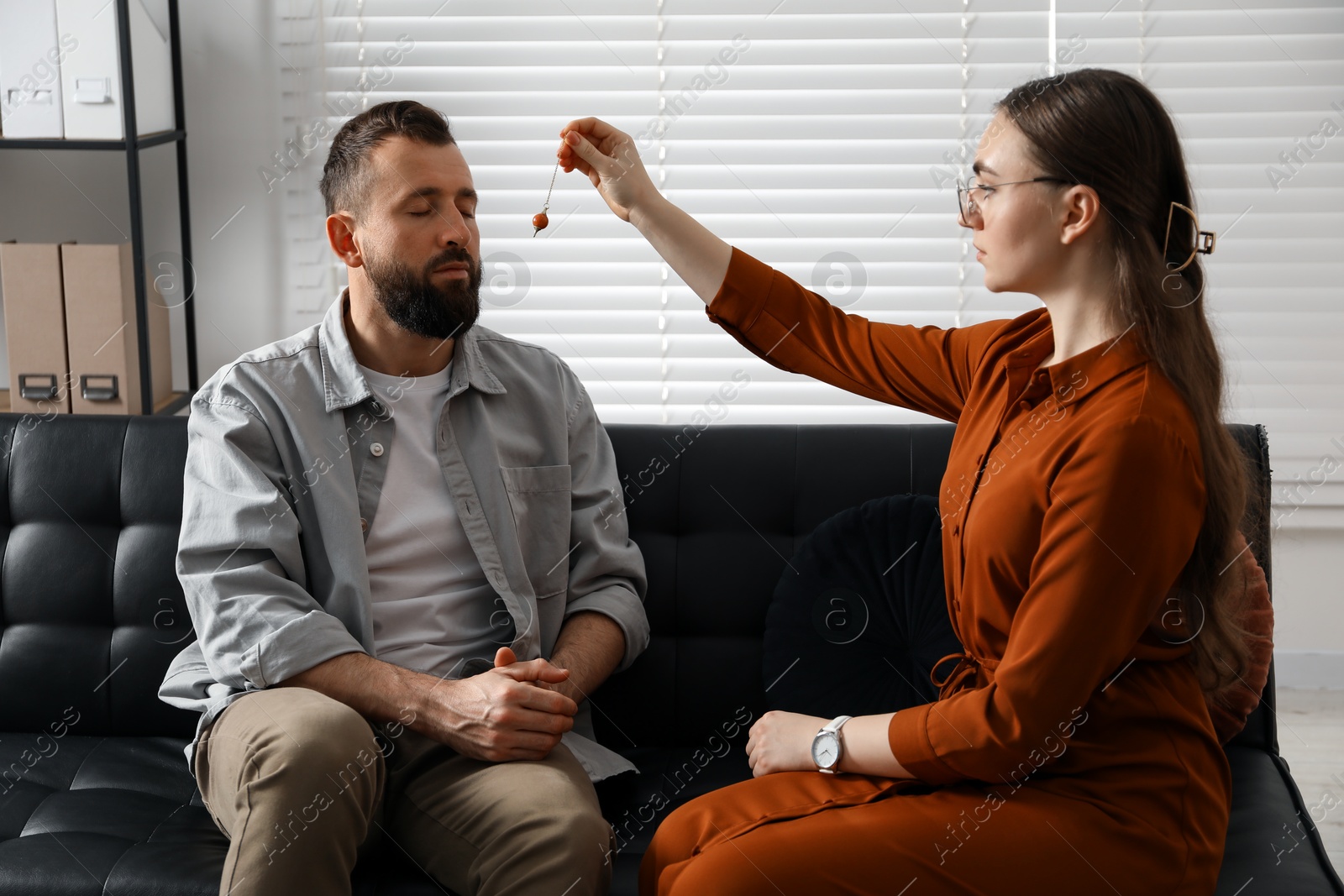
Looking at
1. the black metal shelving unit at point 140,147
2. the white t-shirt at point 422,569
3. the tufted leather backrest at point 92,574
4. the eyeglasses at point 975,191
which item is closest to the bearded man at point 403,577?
the white t-shirt at point 422,569

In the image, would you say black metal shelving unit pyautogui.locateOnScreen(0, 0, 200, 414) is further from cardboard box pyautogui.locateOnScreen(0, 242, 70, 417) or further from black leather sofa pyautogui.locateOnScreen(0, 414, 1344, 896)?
black leather sofa pyautogui.locateOnScreen(0, 414, 1344, 896)

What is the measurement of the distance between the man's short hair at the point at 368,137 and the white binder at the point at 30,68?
84cm

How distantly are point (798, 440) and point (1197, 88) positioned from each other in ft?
4.31

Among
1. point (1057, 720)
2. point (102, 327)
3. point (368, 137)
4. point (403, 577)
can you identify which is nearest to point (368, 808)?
point (403, 577)

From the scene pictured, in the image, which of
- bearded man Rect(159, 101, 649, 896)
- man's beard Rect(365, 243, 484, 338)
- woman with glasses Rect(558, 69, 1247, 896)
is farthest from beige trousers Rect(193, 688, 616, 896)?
man's beard Rect(365, 243, 484, 338)

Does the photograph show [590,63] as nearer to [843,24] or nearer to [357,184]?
[843,24]

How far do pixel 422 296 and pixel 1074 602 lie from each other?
107cm

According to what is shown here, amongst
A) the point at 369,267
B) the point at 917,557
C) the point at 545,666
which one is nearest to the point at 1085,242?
the point at 917,557

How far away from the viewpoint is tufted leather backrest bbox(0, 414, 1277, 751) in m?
1.88

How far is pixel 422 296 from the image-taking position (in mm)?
1751

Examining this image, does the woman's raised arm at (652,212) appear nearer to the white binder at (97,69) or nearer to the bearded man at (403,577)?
the bearded man at (403,577)

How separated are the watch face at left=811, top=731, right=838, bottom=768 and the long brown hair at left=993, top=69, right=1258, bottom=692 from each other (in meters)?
0.42

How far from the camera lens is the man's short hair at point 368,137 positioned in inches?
69.9

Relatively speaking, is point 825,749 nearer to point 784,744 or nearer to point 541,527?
point 784,744
